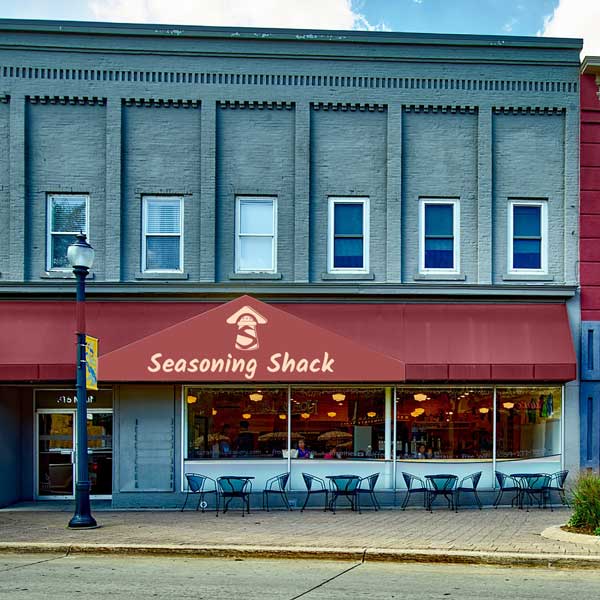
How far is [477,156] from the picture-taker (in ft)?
A: 57.8

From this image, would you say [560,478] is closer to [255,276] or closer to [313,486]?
[313,486]

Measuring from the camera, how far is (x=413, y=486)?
1712cm

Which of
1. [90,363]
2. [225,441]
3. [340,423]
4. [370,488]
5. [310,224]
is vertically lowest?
[370,488]

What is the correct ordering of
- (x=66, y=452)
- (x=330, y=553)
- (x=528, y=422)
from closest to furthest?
(x=330, y=553), (x=528, y=422), (x=66, y=452)

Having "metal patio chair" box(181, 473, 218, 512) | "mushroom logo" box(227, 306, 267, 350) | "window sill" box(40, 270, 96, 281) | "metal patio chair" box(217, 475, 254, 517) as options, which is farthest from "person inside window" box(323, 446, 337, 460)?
"window sill" box(40, 270, 96, 281)

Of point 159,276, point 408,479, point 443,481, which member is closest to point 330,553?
point 443,481

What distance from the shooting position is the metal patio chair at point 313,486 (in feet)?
53.4

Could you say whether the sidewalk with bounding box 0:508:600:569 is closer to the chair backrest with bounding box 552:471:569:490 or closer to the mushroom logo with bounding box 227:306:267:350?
the chair backrest with bounding box 552:471:569:490

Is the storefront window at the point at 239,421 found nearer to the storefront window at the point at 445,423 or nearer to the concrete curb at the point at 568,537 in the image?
the storefront window at the point at 445,423

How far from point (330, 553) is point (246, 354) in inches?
199

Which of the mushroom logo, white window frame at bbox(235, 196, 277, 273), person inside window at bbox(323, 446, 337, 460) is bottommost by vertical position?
person inside window at bbox(323, 446, 337, 460)

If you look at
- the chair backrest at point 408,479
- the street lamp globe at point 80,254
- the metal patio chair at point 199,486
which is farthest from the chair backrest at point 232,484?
the street lamp globe at point 80,254

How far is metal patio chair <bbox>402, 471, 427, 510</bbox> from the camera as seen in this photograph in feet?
54.1

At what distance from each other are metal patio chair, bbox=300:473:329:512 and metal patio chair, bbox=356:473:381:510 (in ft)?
2.23
